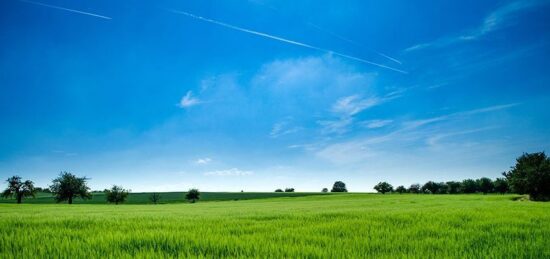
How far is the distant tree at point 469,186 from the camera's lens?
172625 millimetres

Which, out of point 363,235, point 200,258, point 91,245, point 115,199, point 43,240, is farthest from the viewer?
point 115,199

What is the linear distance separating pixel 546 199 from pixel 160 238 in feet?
206

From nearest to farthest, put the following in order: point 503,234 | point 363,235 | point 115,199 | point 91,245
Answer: point 91,245 → point 363,235 → point 503,234 → point 115,199

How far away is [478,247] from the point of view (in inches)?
209

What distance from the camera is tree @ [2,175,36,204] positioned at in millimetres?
93438

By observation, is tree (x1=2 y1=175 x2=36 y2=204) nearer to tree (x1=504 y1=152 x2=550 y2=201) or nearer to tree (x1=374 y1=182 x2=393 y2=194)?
tree (x1=504 y1=152 x2=550 y2=201)

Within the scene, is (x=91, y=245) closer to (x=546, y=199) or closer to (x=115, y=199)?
(x=546, y=199)

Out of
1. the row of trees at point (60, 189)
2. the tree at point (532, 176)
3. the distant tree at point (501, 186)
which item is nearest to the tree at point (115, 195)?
the row of trees at point (60, 189)

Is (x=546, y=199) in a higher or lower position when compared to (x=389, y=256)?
lower

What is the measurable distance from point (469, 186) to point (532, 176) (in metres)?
141

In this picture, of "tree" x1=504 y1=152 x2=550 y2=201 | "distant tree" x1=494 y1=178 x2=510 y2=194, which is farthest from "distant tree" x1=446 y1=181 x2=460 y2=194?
"tree" x1=504 y1=152 x2=550 y2=201

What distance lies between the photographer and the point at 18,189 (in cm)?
9488

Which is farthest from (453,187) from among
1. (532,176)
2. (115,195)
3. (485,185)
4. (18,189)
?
(18,189)

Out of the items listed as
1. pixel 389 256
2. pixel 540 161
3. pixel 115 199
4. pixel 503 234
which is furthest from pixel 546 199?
pixel 115 199
